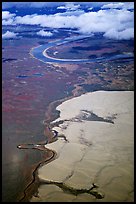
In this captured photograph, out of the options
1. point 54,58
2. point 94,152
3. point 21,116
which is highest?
point 54,58

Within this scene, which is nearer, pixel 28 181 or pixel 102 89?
pixel 28 181

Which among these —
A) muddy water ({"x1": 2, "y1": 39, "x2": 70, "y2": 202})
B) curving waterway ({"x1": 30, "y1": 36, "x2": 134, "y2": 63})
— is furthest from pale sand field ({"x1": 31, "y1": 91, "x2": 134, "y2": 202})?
curving waterway ({"x1": 30, "y1": 36, "x2": 134, "y2": 63})

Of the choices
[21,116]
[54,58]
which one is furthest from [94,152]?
[54,58]

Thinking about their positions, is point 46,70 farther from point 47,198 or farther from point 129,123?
point 47,198

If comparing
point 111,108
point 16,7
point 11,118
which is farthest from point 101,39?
point 11,118

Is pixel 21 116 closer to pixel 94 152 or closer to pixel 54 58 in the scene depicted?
pixel 94 152

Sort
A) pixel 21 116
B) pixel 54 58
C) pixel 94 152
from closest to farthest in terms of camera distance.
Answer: pixel 94 152 < pixel 21 116 < pixel 54 58

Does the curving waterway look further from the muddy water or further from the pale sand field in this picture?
the pale sand field

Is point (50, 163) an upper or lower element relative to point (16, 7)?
lower

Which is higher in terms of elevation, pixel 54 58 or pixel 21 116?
pixel 54 58
